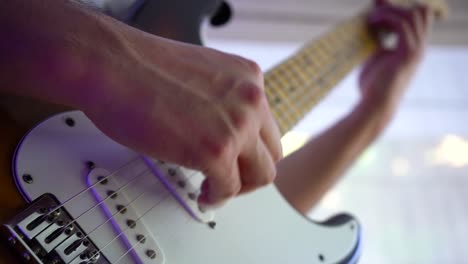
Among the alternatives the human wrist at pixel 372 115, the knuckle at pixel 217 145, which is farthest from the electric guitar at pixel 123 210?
the human wrist at pixel 372 115

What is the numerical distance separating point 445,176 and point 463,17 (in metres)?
0.54

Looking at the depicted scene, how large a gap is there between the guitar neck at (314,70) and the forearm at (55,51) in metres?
0.31

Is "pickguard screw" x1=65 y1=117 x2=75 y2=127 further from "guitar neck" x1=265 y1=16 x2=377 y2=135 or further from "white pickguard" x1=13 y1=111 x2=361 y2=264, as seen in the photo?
"guitar neck" x1=265 y1=16 x2=377 y2=135

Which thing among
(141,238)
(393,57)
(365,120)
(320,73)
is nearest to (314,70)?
(320,73)

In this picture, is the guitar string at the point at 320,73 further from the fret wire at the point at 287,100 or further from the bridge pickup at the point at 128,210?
the bridge pickup at the point at 128,210

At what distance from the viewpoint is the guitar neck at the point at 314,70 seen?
1.99 ft

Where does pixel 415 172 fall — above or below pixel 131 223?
below

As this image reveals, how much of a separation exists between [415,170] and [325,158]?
79 cm

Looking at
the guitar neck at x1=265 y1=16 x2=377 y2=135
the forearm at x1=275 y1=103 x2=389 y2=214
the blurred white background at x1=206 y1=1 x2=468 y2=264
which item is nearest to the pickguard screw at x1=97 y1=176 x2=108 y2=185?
the guitar neck at x1=265 y1=16 x2=377 y2=135

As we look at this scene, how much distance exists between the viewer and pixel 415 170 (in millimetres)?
1467

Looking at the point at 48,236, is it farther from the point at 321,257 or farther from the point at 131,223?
the point at 321,257

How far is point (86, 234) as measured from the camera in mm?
361

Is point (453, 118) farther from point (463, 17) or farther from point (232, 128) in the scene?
point (232, 128)

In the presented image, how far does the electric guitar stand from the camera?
0.34 meters
